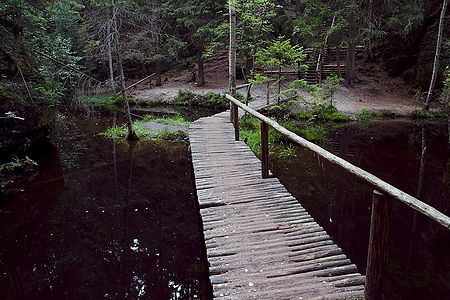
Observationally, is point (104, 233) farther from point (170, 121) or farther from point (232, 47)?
point (170, 121)

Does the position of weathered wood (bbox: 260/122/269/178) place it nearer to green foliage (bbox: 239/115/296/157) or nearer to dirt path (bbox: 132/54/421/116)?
green foliage (bbox: 239/115/296/157)

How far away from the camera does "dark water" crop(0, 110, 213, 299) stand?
5.92m

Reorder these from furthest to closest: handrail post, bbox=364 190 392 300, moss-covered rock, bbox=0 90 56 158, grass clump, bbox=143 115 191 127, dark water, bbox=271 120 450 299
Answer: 1. grass clump, bbox=143 115 191 127
2. moss-covered rock, bbox=0 90 56 158
3. dark water, bbox=271 120 450 299
4. handrail post, bbox=364 190 392 300

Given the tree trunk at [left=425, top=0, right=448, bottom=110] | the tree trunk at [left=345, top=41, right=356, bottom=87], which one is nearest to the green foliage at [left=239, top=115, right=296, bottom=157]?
the tree trunk at [left=425, top=0, right=448, bottom=110]

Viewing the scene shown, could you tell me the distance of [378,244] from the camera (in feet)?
10.7

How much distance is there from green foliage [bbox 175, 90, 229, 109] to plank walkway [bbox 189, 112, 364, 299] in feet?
49.0

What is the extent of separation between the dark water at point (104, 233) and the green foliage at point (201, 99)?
10247 millimetres

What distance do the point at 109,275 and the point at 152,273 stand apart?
75 cm

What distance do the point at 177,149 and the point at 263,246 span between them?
32.4ft

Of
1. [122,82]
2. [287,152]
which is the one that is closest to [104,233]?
[287,152]

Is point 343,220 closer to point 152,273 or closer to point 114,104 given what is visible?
point 152,273

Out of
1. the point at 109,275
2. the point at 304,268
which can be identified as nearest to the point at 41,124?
the point at 109,275

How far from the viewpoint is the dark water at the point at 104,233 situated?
5918 mm

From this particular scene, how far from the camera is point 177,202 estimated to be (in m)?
9.26
